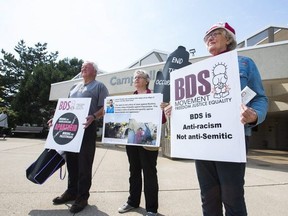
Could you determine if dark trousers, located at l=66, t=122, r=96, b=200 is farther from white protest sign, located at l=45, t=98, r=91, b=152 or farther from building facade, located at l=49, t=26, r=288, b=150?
building facade, located at l=49, t=26, r=288, b=150

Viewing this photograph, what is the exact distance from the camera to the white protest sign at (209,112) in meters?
1.80

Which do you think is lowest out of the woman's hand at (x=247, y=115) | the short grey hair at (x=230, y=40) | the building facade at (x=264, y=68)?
the woman's hand at (x=247, y=115)

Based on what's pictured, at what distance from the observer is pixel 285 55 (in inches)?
400

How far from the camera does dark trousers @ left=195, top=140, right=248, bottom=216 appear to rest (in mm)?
1829

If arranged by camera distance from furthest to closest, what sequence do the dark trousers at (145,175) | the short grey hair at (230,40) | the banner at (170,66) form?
1. the banner at (170,66)
2. the dark trousers at (145,175)
3. the short grey hair at (230,40)

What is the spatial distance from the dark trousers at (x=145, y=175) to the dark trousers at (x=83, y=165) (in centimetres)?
56

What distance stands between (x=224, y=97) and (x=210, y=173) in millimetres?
613

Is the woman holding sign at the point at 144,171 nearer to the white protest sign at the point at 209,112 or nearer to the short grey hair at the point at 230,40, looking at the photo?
the white protest sign at the point at 209,112

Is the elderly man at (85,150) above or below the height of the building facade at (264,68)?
below

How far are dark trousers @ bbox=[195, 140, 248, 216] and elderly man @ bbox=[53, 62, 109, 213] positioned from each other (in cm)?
182

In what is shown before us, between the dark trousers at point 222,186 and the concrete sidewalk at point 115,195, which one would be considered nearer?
the dark trousers at point 222,186

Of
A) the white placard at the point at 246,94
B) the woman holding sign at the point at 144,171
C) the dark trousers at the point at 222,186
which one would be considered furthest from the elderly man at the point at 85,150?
the white placard at the point at 246,94

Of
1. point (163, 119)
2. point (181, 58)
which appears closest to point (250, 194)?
point (163, 119)

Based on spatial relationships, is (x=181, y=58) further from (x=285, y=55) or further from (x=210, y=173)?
(x=285, y=55)
